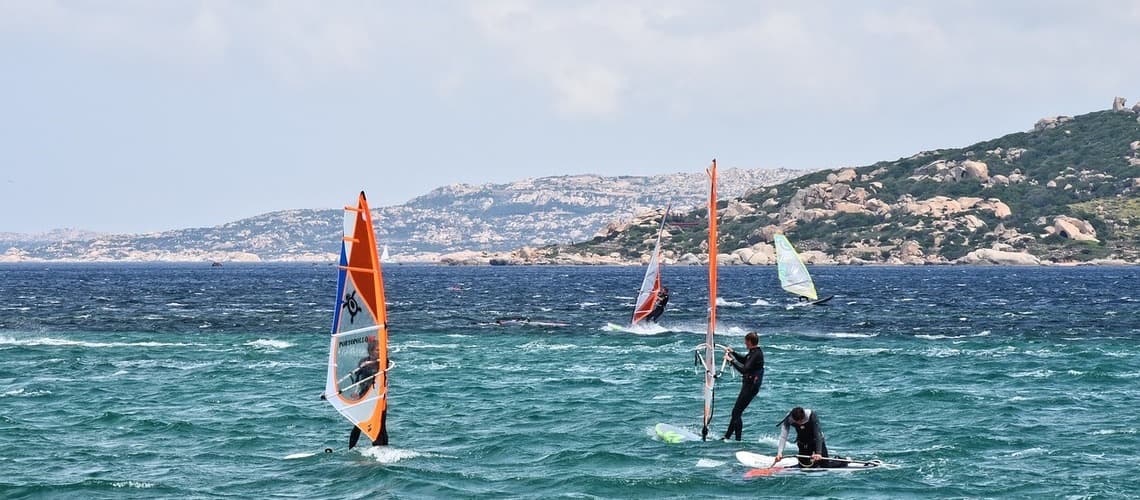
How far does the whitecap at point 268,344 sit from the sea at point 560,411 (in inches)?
5.8

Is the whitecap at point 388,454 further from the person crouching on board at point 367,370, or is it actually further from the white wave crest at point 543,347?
the white wave crest at point 543,347

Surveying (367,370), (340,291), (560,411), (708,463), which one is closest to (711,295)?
(708,463)

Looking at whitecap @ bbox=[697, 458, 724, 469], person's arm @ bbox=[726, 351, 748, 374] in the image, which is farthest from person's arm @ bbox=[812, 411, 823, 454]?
person's arm @ bbox=[726, 351, 748, 374]

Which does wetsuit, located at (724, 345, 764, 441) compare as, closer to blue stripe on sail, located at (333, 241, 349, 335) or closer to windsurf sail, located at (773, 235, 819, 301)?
blue stripe on sail, located at (333, 241, 349, 335)

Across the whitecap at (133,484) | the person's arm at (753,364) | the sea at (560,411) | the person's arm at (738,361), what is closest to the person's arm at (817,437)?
the sea at (560,411)

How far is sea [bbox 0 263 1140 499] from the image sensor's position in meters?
24.4

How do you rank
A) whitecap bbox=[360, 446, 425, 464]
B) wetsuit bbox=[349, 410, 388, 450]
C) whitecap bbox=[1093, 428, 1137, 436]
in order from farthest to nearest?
whitecap bbox=[1093, 428, 1137, 436], wetsuit bbox=[349, 410, 388, 450], whitecap bbox=[360, 446, 425, 464]

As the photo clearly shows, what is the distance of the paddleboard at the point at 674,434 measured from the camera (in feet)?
95.4

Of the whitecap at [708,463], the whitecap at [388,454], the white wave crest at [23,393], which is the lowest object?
the whitecap at [708,463]

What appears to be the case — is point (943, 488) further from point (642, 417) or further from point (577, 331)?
point (577, 331)

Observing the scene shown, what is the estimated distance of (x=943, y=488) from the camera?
23.7m

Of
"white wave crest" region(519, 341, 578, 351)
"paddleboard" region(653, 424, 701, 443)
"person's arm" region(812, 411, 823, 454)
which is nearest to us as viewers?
"person's arm" region(812, 411, 823, 454)

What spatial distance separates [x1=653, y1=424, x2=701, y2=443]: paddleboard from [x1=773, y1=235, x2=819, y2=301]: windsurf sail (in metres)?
47.3

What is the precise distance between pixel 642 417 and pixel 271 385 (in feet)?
44.5
